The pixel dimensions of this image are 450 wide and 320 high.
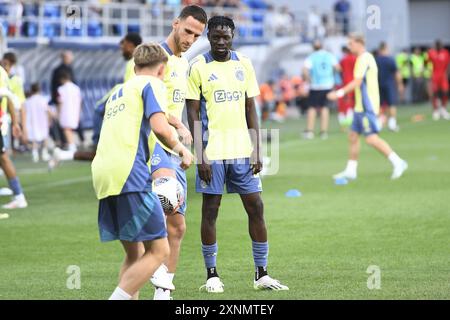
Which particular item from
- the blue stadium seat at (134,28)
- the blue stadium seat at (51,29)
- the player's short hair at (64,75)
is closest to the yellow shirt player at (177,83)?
the player's short hair at (64,75)

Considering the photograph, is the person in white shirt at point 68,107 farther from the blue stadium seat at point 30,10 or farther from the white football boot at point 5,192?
the white football boot at point 5,192

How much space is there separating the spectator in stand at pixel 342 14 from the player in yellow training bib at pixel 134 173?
4079 cm

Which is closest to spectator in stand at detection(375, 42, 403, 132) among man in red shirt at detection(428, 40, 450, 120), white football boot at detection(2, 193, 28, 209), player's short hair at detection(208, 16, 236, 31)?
man in red shirt at detection(428, 40, 450, 120)

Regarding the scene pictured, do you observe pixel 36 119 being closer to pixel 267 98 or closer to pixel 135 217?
pixel 267 98

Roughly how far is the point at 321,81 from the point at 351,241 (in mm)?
16698

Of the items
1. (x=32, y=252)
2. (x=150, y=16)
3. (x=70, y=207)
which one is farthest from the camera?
(x=150, y=16)

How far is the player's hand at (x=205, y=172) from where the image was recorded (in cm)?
955

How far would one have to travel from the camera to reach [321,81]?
28609 millimetres

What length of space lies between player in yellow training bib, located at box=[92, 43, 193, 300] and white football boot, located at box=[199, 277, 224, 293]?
1476 mm

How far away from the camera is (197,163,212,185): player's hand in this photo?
9.55 metres

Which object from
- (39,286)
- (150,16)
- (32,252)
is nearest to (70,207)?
(32,252)

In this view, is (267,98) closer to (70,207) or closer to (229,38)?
(70,207)

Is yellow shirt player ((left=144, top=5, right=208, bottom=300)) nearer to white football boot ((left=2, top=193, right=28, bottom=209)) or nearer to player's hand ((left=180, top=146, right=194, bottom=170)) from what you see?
player's hand ((left=180, top=146, right=194, bottom=170))

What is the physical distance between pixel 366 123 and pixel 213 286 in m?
9.13
